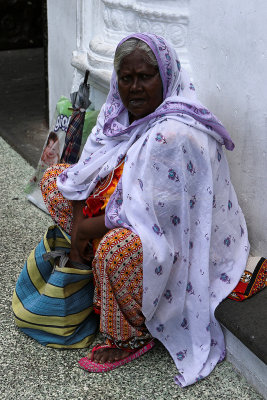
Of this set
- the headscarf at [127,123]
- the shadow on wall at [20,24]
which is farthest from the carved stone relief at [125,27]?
the shadow on wall at [20,24]

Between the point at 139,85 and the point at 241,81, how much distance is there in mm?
526

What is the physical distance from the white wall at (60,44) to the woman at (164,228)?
1926 mm

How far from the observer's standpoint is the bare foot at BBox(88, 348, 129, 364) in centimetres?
263

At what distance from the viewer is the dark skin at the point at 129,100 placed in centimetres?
253

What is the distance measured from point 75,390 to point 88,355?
0.22 m

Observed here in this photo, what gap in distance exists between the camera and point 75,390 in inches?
97.4

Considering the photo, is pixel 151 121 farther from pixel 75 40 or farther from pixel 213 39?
pixel 75 40

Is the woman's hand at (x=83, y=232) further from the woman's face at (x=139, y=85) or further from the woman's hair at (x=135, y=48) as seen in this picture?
the woman's hair at (x=135, y=48)

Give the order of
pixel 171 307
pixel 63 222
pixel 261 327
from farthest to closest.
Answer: pixel 63 222, pixel 171 307, pixel 261 327

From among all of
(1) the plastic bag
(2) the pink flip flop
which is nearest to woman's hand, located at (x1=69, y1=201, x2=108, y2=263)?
(2) the pink flip flop

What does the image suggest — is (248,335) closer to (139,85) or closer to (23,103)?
(139,85)

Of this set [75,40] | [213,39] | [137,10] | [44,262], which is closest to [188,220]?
[44,262]

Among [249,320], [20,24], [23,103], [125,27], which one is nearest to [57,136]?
[125,27]

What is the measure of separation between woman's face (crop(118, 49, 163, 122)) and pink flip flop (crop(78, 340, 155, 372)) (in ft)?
3.50
